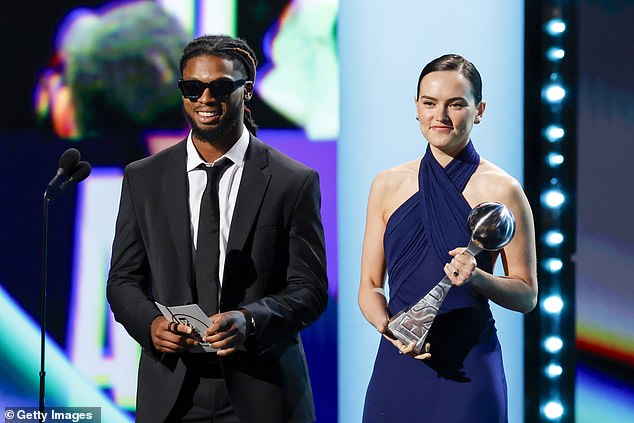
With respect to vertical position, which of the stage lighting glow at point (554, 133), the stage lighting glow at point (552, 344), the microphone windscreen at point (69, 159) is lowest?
the stage lighting glow at point (552, 344)

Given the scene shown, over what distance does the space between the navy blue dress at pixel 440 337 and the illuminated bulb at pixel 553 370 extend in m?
1.64

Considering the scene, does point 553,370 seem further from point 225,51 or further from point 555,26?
point 225,51

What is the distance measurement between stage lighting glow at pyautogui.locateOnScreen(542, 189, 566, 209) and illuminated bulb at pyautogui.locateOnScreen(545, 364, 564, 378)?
0.74m

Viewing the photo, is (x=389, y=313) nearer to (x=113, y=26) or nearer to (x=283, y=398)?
(x=283, y=398)

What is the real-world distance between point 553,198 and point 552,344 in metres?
0.68

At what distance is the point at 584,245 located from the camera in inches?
162

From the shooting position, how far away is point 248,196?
2.70 meters

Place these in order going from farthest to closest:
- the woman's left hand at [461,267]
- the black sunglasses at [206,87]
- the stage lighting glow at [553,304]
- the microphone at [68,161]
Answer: the stage lighting glow at [553,304], the microphone at [68,161], the black sunglasses at [206,87], the woman's left hand at [461,267]

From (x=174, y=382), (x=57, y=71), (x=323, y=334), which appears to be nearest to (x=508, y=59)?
(x=323, y=334)

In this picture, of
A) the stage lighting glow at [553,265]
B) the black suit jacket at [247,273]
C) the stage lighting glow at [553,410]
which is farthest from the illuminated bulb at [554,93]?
the black suit jacket at [247,273]

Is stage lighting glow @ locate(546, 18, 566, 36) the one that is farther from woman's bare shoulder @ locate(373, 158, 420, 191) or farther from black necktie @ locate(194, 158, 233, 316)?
black necktie @ locate(194, 158, 233, 316)

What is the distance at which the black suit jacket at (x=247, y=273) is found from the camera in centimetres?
261

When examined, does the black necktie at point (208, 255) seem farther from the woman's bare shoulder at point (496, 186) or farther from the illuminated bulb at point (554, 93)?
the illuminated bulb at point (554, 93)

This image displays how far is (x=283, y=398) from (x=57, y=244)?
1.96m
